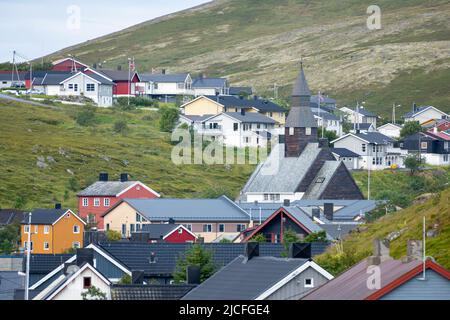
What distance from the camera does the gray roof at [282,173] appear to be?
3979 inches

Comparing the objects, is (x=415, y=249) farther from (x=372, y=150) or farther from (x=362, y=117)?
(x=362, y=117)

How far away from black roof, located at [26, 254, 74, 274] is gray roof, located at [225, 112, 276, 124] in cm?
8561

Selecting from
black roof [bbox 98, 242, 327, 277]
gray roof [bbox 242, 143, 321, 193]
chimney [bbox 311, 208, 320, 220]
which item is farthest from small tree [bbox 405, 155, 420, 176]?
black roof [bbox 98, 242, 327, 277]

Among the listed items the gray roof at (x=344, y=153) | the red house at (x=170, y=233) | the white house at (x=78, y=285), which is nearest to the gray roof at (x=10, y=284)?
the white house at (x=78, y=285)

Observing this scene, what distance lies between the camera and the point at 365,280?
27.2m

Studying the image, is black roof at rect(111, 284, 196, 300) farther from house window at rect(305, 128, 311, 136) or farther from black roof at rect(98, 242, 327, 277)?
house window at rect(305, 128, 311, 136)

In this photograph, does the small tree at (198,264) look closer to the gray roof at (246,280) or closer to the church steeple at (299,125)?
the gray roof at (246,280)

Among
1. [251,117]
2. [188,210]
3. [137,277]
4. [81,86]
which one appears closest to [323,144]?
[188,210]

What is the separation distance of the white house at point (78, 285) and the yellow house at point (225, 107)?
104126 mm

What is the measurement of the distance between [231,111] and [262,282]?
10925cm

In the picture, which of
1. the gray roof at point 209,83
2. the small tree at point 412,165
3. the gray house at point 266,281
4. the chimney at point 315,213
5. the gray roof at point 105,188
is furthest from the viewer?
the gray roof at point 209,83

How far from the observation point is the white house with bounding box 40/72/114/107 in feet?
481

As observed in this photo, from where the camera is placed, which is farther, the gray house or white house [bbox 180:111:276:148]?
white house [bbox 180:111:276:148]

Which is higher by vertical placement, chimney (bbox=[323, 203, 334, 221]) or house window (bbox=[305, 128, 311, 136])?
house window (bbox=[305, 128, 311, 136])
